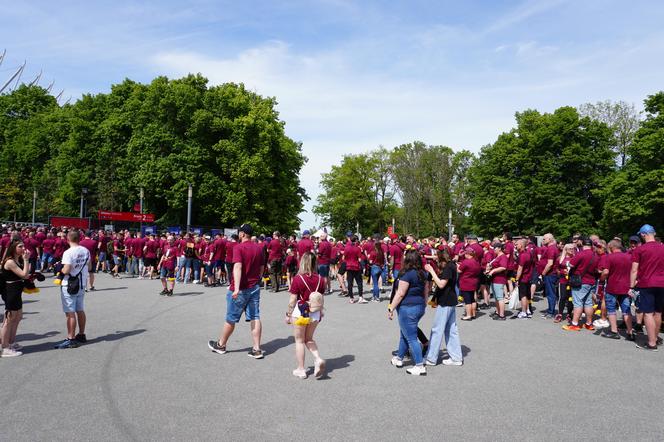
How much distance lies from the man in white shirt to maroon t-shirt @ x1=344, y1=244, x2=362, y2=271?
8.53 meters

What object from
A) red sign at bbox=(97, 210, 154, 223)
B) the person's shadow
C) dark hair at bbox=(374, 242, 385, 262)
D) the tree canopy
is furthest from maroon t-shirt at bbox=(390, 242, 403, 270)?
the tree canopy

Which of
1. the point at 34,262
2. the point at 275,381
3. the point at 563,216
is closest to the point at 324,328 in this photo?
the point at 275,381

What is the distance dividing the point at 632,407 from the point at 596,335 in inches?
198

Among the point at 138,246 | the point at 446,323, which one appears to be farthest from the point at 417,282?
the point at 138,246

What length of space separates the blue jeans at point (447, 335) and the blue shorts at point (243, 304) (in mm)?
2846

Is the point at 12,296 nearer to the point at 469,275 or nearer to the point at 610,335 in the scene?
the point at 469,275

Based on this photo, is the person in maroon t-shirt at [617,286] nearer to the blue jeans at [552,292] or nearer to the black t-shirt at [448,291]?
the blue jeans at [552,292]

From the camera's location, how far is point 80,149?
44062mm

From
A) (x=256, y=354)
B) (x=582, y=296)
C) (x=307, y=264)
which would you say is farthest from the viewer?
(x=582, y=296)

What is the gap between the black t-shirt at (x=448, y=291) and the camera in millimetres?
7754

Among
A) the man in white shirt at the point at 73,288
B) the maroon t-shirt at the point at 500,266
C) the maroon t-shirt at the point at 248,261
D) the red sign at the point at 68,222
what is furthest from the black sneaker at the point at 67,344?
the red sign at the point at 68,222

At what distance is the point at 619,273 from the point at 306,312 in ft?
23.5

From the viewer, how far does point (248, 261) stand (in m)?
7.74

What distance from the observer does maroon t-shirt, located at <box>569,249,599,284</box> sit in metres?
10.5
